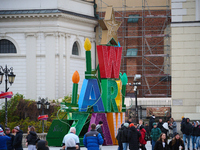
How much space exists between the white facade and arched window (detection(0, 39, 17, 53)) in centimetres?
55

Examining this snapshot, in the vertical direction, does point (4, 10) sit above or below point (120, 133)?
above

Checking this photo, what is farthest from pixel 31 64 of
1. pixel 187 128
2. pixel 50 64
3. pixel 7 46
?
pixel 187 128

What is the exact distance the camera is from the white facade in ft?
160

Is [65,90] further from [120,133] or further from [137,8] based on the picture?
[120,133]

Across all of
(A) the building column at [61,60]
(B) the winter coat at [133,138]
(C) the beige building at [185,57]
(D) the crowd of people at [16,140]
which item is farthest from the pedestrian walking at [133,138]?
(A) the building column at [61,60]

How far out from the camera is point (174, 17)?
36781mm

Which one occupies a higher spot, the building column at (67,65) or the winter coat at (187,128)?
the building column at (67,65)

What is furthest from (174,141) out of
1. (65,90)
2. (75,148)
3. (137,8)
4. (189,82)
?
(137,8)

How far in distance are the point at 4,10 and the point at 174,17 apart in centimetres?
1958

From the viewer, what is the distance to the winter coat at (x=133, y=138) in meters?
20.0

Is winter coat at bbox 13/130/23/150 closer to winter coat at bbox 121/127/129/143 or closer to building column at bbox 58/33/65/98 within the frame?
winter coat at bbox 121/127/129/143

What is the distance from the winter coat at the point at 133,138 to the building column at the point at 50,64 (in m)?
28.8

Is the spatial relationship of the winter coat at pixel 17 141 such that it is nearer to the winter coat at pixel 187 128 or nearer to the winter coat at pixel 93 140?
the winter coat at pixel 93 140

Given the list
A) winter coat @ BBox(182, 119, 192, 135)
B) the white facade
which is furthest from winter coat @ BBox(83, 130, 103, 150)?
the white facade
